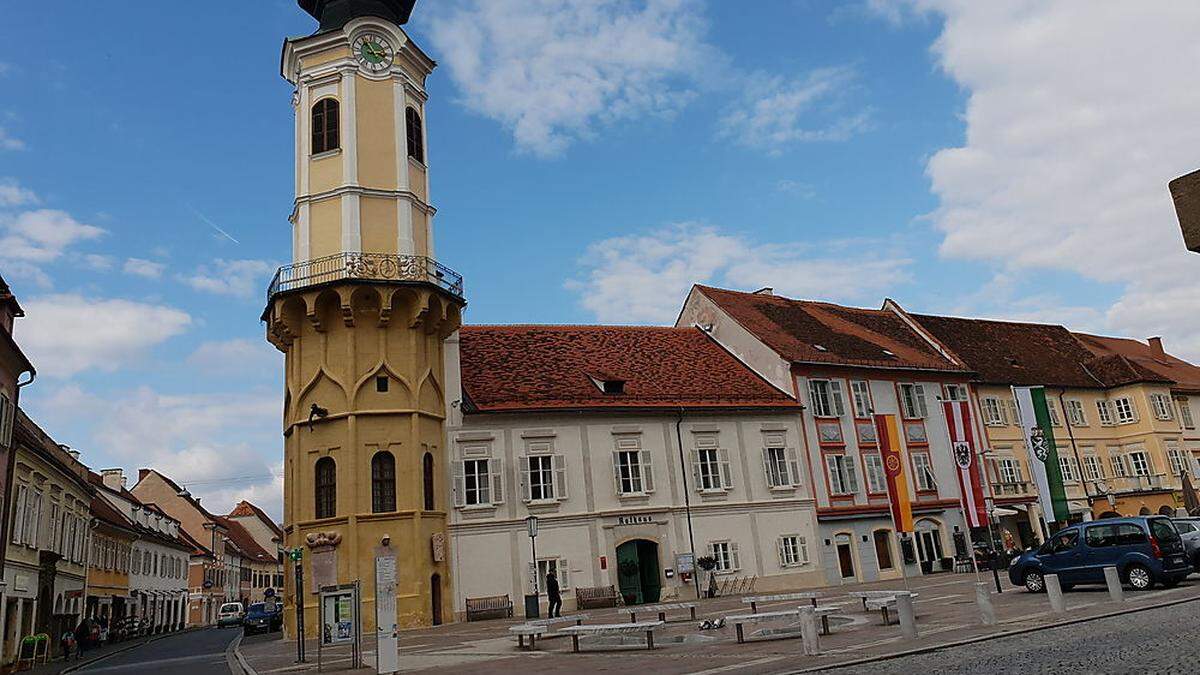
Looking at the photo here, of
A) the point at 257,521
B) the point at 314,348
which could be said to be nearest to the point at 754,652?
the point at 314,348

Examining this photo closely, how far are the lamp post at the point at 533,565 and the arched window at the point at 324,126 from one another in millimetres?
16019

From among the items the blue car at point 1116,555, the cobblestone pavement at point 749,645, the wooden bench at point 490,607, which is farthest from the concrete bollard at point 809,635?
the wooden bench at point 490,607

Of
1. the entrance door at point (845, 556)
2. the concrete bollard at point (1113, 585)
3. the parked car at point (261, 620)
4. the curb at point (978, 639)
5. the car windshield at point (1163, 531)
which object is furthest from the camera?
the parked car at point (261, 620)

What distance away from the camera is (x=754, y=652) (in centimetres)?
1460

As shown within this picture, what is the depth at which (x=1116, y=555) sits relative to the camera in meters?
20.6

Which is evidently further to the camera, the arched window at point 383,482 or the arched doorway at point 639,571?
the arched doorway at point 639,571

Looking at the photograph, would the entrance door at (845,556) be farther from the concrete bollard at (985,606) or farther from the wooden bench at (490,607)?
the concrete bollard at (985,606)

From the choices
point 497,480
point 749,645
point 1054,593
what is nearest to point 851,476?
point 497,480

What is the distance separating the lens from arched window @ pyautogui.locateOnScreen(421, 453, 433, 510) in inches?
1228

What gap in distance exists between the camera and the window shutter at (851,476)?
39125 millimetres

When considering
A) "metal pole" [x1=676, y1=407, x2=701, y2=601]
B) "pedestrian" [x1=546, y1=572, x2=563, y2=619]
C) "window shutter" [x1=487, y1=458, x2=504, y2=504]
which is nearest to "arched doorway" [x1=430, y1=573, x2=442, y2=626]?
"window shutter" [x1=487, y1=458, x2=504, y2=504]

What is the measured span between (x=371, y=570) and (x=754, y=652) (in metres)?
18.0

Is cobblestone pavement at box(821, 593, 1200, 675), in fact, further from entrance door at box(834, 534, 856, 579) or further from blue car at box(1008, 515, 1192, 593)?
entrance door at box(834, 534, 856, 579)

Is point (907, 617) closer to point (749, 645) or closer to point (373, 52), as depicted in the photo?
point (749, 645)
